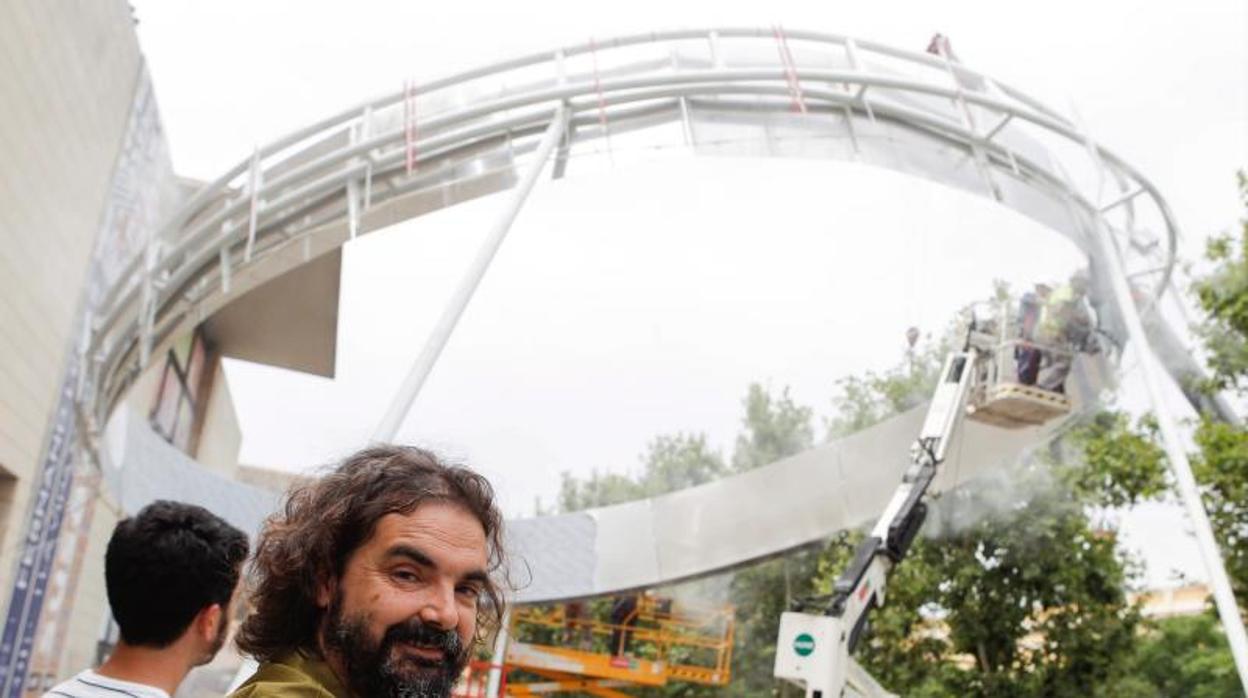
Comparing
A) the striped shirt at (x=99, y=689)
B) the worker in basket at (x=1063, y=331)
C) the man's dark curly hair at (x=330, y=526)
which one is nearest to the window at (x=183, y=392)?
the worker in basket at (x=1063, y=331)

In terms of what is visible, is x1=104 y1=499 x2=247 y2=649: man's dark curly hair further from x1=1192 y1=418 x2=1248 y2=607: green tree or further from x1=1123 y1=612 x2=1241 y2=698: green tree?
x1=1123 y1=612 x2=1241 y2=698: green tree

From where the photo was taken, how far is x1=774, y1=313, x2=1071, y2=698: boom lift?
7.45 metres

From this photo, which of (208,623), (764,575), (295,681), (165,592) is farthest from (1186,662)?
(295,681)

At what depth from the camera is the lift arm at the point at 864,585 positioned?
742 cm

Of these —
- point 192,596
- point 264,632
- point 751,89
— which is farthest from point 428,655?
point 751,89

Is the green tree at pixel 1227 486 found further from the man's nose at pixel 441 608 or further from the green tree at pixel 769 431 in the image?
the man's nose at pixel 441 608

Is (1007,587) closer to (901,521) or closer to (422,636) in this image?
(901,521)

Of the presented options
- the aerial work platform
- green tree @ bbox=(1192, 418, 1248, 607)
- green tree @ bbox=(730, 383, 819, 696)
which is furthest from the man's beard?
green tree @ bbox=(730, 383, 819, 696)

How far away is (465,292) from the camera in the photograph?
27.3ft

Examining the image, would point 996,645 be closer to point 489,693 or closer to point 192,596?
point 489,693

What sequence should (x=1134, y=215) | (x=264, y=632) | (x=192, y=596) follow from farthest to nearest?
1. (x=1134, y=215)
2. (x=192, y=596)
3. (x=264, y=632)

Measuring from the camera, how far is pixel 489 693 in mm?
10398

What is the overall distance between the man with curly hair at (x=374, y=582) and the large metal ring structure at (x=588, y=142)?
7767 millimetres

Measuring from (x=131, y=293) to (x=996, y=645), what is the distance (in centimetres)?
1174
